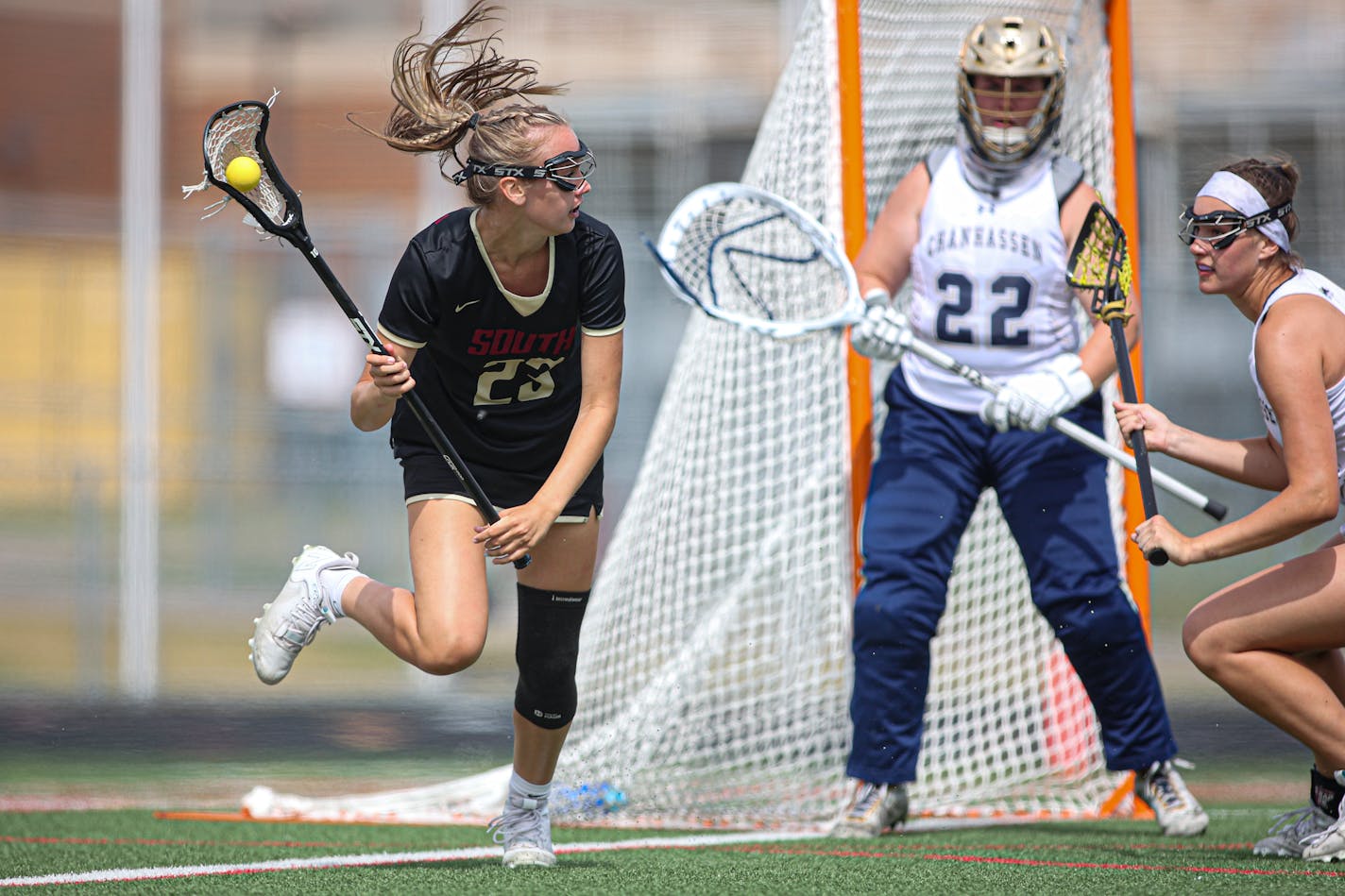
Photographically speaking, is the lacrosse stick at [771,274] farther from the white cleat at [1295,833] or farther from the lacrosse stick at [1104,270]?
the white cleat at [1295,833]

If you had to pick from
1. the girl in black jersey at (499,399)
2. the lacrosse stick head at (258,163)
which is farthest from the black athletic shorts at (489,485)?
the lacrosse stick head at (258,163)

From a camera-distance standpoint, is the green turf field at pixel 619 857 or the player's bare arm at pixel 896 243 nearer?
the green turf field at pixel 619 857

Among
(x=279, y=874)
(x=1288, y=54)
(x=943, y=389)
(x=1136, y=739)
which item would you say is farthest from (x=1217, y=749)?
(x=1288, y=54)

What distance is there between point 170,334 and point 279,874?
30.6 feet

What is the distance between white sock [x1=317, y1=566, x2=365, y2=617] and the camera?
13.0 feet

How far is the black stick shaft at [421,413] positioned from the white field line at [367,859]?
0.89 metres

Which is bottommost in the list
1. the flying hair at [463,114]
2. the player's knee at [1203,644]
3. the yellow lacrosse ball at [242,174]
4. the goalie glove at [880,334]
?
the player's knee at [1203,644]

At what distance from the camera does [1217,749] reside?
20.7 feet

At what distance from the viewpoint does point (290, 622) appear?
13.0 ft

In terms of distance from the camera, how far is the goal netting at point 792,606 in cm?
514

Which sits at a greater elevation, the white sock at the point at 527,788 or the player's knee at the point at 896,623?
the player's knee at the point at 896,623

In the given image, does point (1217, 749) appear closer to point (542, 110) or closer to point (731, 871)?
point (731, 871)

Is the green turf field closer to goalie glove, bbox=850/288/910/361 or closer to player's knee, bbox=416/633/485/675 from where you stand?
player's knee, bbox=416/633/485/675

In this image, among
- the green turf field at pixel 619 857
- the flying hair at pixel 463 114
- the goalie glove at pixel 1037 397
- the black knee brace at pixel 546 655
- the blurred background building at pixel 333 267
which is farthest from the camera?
the blurred background building at pixel 333 267
